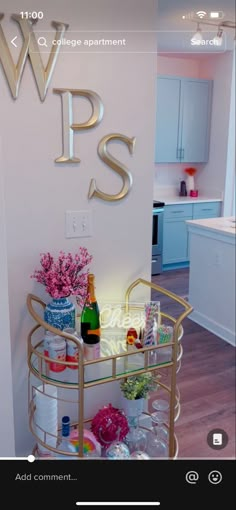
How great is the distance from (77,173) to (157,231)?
2.44m

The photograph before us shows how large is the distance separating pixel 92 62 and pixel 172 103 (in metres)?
2.73

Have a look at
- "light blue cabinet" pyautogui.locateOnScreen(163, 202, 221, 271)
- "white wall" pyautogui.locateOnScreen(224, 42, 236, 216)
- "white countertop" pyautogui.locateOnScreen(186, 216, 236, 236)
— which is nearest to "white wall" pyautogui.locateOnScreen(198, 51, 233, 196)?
"white wall" pyautogui.locateOnScreen(224, 42, 236, 216)

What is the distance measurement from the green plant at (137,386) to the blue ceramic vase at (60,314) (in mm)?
312

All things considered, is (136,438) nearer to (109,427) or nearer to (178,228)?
(109,427)

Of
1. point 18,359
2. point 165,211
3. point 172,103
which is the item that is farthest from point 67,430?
point 172,103

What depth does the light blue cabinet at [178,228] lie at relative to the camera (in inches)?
144

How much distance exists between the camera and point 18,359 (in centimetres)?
118

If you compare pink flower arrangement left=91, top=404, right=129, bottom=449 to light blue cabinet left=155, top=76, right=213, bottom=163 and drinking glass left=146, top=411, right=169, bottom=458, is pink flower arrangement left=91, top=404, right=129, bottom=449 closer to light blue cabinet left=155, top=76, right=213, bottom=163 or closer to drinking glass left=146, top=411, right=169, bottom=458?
drinking glass left=146, top=411, right=169, bottom=458

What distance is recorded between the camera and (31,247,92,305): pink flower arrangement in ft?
3.49

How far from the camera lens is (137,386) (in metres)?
1.28

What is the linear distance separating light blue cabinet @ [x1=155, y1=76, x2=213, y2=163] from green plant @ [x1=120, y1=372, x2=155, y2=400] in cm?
274

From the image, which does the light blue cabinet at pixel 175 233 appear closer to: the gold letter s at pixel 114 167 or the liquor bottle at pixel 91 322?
the gold letter s at pixel 114 167
